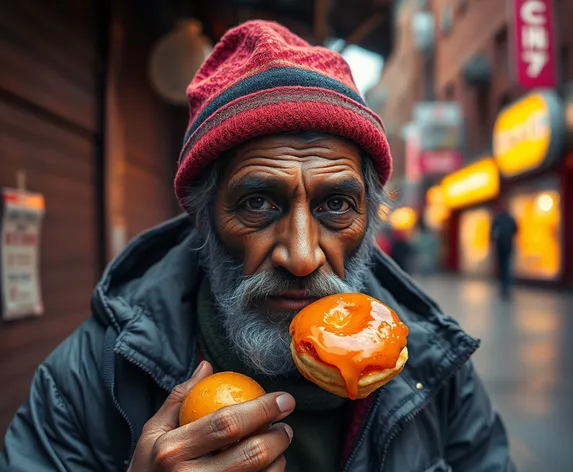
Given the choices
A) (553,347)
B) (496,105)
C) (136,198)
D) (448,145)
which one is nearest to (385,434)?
(136,198)

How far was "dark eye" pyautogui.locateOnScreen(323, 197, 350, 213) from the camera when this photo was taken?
5.22 ft

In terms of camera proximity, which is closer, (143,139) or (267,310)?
(267,310)

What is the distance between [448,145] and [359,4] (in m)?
14.8

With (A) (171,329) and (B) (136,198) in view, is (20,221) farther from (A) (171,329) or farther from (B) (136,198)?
(B) (136,198)

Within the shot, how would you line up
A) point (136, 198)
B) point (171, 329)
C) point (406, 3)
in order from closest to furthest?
point (171, 329), point (136, 198), point (406, 3)

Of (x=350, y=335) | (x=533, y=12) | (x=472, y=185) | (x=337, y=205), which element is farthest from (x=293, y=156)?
(x=472, y=185)

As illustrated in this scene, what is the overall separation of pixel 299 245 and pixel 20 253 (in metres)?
2.35

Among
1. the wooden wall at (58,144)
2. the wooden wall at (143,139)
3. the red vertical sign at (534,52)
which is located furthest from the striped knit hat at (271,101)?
the red vertical sign at (534,52)

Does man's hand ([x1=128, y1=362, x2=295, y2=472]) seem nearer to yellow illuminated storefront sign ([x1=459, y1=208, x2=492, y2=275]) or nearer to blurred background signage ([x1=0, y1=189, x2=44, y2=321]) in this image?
blurred background signage ([x1=0, y1=189, x2=44, y2=321])

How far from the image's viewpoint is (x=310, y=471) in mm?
1598

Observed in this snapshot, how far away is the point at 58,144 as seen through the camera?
12.6ft

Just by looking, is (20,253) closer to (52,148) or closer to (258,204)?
(52,148)

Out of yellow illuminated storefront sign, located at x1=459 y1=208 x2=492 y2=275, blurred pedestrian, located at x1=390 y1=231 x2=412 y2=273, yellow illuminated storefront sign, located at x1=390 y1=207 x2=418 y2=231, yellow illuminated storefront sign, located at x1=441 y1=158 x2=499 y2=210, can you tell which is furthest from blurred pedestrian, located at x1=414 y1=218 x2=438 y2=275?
yellow illuminated storefront sign, located at x1=390 y1=207 x2=418 y2=231

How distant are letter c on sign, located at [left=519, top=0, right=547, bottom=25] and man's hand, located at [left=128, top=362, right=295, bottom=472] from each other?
10401 millimetres
